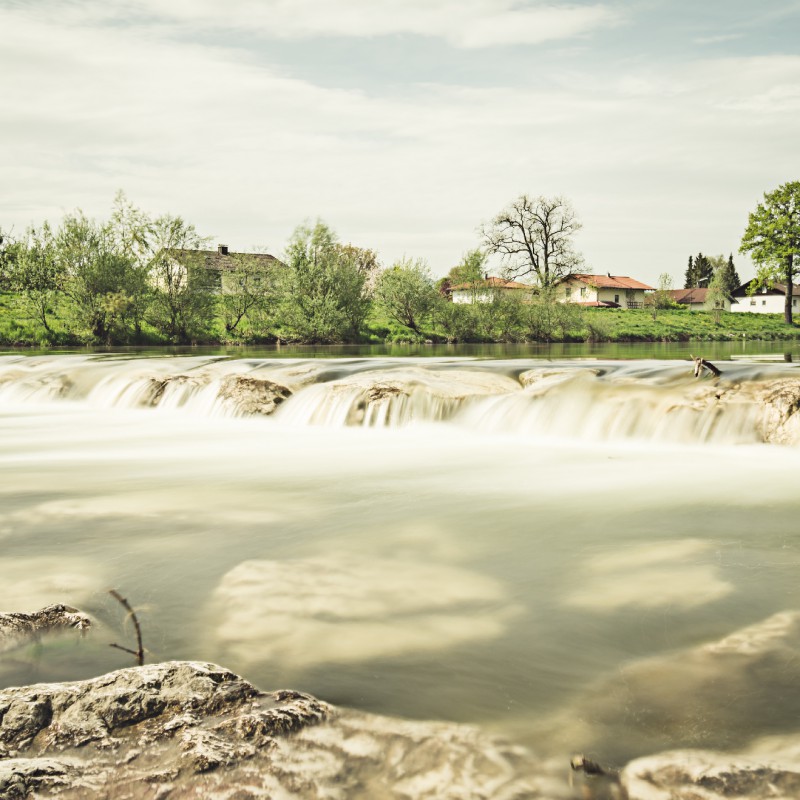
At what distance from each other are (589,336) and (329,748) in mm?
45981

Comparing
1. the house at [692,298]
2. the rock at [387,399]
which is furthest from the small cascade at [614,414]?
the house at [692,298]

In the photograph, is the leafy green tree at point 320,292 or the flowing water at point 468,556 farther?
the leafy green tree at point 320,292

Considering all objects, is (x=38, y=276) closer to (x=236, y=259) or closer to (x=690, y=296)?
(x=236, y=259)

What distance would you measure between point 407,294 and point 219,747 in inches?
1674

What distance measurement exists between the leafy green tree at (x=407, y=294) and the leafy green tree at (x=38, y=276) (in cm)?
1729

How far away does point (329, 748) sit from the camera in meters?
2.65

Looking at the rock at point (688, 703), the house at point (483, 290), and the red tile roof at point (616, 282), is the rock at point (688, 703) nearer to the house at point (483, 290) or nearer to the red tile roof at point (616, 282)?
the house at point (483, 290)

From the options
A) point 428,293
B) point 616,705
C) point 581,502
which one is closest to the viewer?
point 616,705

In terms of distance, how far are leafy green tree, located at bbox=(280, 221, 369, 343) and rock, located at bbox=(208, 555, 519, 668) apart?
37646 millimetres

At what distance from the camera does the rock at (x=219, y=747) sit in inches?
92.7

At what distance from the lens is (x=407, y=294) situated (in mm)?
44375

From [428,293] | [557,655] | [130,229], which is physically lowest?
[557,655]

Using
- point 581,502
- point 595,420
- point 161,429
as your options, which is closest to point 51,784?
point 581,502

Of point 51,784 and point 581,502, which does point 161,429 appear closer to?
point 581,502
